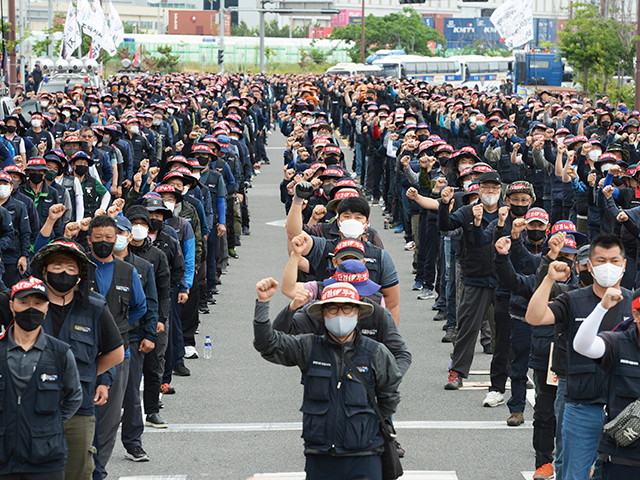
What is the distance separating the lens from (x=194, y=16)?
158250 millimetres

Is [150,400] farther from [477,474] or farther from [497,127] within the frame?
[497,127]

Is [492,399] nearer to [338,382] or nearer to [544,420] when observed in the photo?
[544,420]

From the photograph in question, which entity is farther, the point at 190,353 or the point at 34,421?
the point at 190,353

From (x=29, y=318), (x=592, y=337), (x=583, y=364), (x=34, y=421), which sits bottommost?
(x=34, y=421)

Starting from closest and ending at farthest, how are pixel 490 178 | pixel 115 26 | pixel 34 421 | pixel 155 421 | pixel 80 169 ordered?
pixel 34 421
pixel 155 421
pixel 490 178
pixel 80 169
pixel 115 26

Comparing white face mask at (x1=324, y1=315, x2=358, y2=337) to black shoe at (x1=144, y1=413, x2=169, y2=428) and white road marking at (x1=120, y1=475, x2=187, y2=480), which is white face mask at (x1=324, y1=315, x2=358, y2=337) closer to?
white road marking at (x1=120, y1=475, x2=187, y2=480)

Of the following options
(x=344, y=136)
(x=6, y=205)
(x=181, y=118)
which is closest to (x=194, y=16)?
(x=344, y=136)

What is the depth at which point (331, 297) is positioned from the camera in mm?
5965

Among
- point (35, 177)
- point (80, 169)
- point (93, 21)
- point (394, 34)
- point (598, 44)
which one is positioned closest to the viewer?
point (35, 177)

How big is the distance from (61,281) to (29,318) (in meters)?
0.69

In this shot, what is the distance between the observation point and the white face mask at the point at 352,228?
8.25 metres

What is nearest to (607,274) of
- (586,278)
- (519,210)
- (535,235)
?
(586,278)

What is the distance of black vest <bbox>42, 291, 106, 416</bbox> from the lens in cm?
659

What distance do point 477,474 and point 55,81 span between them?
29441 mm
